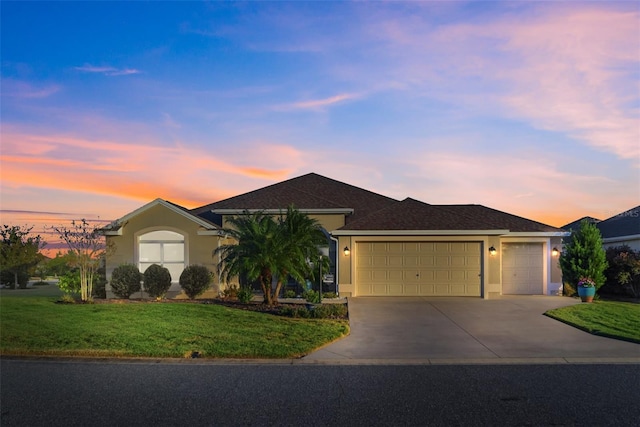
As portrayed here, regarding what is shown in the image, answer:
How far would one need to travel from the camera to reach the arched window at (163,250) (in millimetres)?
21953

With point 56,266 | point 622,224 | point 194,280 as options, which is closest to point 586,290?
point 622,224

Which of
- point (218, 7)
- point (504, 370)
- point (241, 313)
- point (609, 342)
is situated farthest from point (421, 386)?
point (218, 7)

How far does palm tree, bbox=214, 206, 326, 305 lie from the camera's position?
17828 millimetres

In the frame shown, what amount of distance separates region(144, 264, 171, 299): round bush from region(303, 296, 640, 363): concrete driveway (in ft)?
24.8

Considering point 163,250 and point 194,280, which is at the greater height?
point 163,250

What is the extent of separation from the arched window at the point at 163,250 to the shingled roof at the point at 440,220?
7.14 meters

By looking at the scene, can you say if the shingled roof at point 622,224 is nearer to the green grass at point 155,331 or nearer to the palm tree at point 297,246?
the palm tree at point 297,246

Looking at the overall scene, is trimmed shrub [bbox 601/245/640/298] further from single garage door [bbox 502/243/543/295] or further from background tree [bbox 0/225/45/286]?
background tree [bbox 0/225/45/286]

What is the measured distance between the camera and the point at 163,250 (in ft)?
72.2

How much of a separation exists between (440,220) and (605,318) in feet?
25.5

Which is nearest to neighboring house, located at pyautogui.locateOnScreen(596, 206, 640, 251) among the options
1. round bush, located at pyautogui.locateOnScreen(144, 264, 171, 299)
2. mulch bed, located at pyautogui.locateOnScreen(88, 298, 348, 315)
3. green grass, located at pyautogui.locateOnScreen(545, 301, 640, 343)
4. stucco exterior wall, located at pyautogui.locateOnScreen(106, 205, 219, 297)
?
green grass, located at pyautogui.locateOnScreen(545, 301, 640, 343)

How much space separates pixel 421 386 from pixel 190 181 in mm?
18556

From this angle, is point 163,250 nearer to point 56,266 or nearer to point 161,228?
point 161,228

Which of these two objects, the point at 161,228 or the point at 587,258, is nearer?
the point at 587,258
